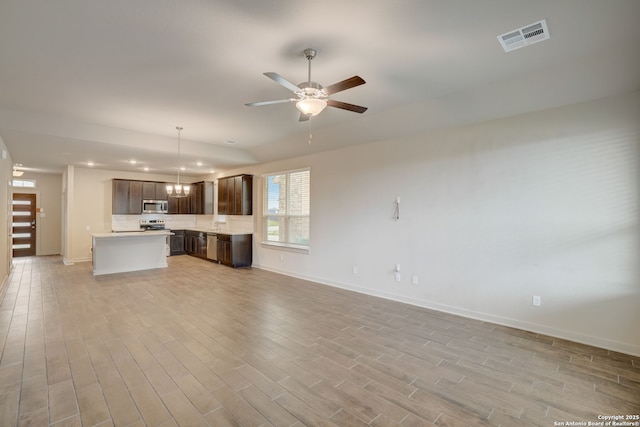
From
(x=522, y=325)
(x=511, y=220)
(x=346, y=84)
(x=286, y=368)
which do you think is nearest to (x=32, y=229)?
(x=286, y=368)

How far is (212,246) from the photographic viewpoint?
335 inches

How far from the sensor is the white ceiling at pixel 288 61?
2262mm

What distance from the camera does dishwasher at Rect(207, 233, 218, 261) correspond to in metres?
8.32

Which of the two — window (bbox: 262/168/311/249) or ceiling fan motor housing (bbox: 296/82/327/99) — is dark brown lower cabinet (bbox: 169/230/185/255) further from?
ceiling fan motor housing (bbox: 296/82/327/99)

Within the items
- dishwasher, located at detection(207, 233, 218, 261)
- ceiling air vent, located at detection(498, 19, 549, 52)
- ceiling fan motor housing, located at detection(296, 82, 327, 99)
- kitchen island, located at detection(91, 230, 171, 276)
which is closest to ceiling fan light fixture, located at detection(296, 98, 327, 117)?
ceiling fan motor housing, located at detection(296, 82, 327, 99)

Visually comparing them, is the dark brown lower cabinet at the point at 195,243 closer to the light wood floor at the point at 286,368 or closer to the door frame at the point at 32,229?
the light wood floor at the point at 286,368

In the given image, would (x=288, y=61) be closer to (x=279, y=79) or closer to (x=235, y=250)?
(x=279, y=79)

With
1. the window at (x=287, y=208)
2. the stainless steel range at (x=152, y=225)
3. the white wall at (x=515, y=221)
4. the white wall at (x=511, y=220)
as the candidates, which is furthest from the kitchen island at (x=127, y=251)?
the white wall at (x=515, y=221)

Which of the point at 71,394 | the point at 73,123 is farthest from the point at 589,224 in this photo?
the point at 73,123

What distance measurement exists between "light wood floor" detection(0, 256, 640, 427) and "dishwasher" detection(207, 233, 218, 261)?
3574mm

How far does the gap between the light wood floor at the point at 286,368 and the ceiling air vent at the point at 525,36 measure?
3.01 meters

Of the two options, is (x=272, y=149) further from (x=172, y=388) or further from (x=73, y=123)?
(x=172, y=388)

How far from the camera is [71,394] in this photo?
2363mm

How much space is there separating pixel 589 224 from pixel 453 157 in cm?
179
